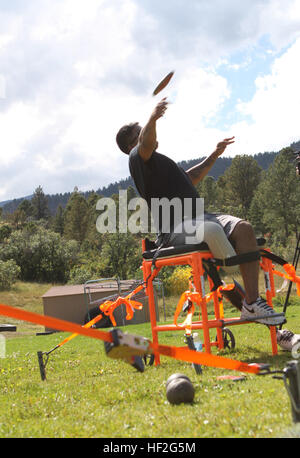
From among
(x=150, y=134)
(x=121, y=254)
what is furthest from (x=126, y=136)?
(x=121, y=254)

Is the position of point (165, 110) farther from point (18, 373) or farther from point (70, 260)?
point (70, 260)

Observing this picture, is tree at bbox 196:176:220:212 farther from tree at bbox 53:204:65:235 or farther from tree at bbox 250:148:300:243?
tree at bbox 53:204:65:235

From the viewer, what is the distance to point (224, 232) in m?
4.72

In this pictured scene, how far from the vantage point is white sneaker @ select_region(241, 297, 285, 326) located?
4520 millimetres

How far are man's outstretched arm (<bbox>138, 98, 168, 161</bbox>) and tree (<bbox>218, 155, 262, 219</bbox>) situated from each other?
81426 mm

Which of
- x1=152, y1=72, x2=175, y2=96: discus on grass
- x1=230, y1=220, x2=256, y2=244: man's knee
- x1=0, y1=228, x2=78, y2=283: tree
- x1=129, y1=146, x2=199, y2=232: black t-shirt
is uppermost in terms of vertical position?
x1=152, y1=72, x2=175, y2=96: discus on grass

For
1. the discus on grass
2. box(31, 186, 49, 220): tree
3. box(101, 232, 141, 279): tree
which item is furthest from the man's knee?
box(31, 186, 49, 220): tree

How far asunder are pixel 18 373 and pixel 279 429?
5.05m

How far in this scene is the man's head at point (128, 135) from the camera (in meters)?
5.57

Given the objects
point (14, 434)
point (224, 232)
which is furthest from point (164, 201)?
point (14, 434)

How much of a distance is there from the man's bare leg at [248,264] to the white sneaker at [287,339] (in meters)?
0.79

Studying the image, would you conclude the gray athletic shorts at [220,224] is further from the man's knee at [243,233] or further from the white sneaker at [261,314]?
the white sneaker at [261,314]

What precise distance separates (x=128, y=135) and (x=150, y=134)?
3.51 feet

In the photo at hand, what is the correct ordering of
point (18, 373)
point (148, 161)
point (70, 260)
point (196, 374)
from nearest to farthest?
point (196, 374), point (148, 161), point (18, 373), point (70, 260)
